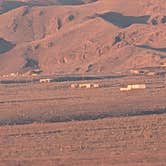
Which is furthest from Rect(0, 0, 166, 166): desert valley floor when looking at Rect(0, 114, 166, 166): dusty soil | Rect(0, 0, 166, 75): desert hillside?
Rect(0, 0, 166, 75): desert hillside

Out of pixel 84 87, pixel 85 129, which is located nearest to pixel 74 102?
pixel 85 129

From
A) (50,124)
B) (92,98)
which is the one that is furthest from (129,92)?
(50,124)

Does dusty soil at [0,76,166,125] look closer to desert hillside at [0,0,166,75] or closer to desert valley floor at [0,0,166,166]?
desert valley floor at [0,0,166,166]

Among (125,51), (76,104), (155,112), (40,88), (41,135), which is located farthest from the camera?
(125,51)

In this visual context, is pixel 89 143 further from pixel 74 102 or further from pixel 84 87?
pixel 84 87

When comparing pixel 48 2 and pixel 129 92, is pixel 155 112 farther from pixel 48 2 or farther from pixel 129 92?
pixel 48 2

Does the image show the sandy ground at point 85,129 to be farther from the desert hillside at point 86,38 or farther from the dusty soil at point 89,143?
the desert hillside at point 86,38

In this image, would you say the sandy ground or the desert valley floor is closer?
the sandy ground

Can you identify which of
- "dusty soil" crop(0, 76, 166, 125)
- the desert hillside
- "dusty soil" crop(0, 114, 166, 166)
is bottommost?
"dusty soil" crop(0, 114, 166, 166)
